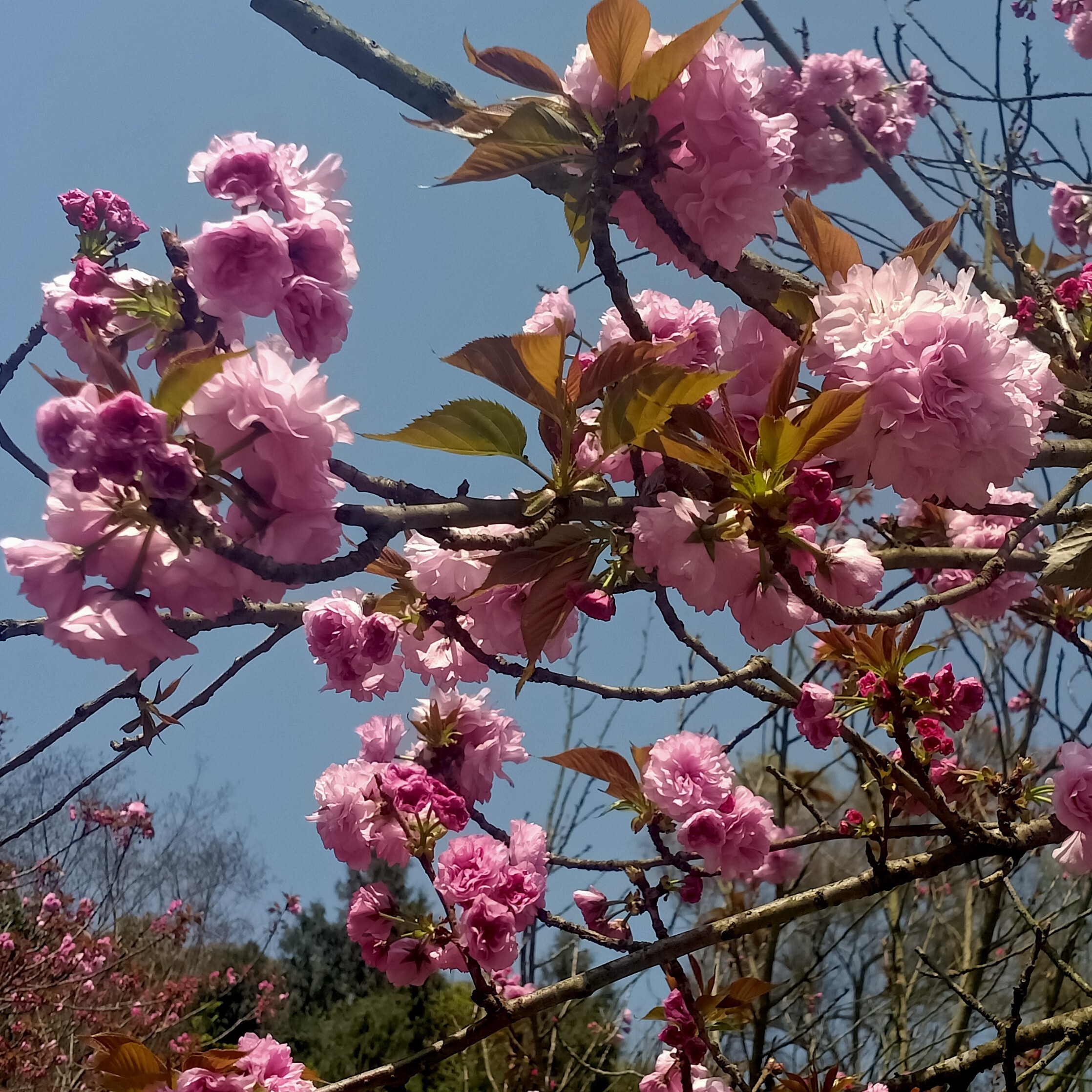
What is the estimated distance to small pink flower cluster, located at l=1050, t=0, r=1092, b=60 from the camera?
8.64ft

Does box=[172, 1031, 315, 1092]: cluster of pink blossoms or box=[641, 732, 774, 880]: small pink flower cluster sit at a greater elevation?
box=[641, 732, 774, 880]: small pink flower cluster

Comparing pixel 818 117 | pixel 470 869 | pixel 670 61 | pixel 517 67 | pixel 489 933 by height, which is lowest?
pixel 489 933

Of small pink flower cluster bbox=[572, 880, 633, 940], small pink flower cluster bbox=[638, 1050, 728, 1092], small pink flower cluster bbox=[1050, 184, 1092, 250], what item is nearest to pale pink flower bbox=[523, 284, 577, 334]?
small pink flower cluster bbox=[572, 880, 633, 940]

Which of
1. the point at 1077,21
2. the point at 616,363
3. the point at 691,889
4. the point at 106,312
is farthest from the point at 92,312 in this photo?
the point at 1077,21

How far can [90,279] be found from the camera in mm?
712

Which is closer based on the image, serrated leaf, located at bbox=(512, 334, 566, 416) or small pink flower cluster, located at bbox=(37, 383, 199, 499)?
small pink flower cluster, located at bbox=(37, 383, 199, 499)

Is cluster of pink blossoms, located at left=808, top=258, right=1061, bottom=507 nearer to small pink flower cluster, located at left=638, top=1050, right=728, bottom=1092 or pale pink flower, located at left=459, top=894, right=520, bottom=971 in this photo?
pale pink flower, located at left=459, top=894, right=520, bottom=971

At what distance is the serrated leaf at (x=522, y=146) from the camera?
71 centimetres

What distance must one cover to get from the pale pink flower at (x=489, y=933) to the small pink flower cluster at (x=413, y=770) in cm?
15

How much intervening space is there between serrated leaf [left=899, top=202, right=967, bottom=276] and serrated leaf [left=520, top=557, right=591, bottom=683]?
46 cm

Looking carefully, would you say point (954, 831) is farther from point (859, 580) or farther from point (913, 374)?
point (913, 374)

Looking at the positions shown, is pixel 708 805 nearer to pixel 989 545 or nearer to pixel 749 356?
pixel 749 356

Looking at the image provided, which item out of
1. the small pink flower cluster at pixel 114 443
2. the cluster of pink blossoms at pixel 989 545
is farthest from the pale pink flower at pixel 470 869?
the cluster of pink blossoms at pixel 989 545

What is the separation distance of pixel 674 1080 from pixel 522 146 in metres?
1.72
